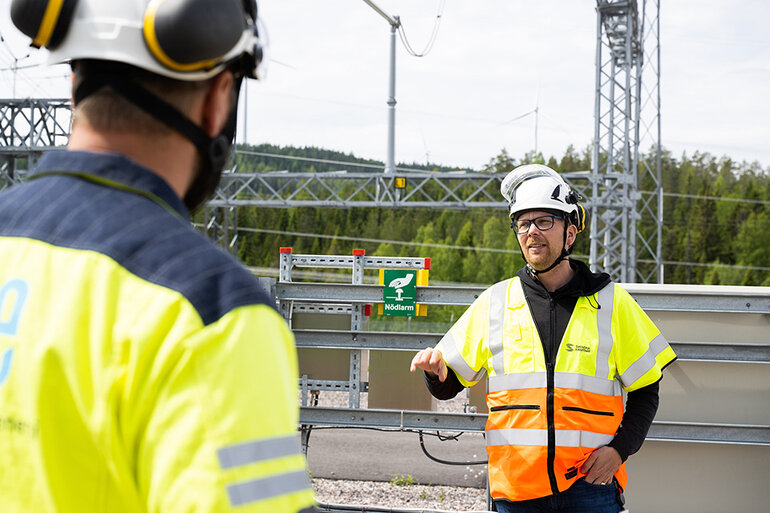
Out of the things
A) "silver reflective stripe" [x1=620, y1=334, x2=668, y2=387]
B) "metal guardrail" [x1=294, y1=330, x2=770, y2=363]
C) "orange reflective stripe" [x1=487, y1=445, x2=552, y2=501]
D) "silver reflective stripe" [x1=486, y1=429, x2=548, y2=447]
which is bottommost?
"orange reflective stripe" [x1=487, y1=445, x2=552, y2=501]

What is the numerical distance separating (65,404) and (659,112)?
24.6 metres

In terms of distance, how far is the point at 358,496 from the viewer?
271 inches

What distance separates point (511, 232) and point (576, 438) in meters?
84.2

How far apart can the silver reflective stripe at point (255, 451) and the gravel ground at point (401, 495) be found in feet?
18.9

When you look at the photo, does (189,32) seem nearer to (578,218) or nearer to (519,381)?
(519,381)

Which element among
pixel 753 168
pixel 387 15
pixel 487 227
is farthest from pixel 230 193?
pixel 753 168

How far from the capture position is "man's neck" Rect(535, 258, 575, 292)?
3598mm

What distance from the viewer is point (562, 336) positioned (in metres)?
3.39

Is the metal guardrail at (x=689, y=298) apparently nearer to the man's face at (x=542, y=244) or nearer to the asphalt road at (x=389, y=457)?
the man's face at (x=542, y=244)

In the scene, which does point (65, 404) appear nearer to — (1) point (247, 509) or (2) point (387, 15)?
(1) point (247, 509)

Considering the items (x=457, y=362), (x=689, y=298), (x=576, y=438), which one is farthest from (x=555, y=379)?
(x=689, y=298)

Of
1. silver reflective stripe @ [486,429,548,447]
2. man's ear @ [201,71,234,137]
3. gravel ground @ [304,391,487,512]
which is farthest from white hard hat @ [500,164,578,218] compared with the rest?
gravel ground @ [304,391,487,512]

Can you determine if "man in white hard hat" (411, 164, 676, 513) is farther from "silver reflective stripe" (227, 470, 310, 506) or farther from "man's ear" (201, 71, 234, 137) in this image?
"silver reflective stripe" (227, 470, 310, 506)

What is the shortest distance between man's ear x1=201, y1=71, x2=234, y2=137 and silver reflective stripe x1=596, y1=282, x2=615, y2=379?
8.42ft
